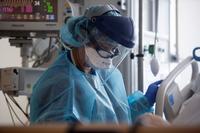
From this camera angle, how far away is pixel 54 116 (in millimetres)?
1368

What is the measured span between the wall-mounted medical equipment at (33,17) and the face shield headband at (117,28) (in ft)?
2.13

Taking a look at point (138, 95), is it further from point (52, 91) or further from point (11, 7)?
point (11, 7)

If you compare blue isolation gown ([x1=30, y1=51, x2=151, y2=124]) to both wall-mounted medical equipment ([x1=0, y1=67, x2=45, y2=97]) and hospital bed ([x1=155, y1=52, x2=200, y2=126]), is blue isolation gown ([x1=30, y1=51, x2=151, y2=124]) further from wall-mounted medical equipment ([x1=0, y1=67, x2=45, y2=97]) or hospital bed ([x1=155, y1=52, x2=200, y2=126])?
wall-mounted medical equipment ([x1=0, y1=67, x2=45, y2=97])

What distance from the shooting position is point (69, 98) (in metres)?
1.43

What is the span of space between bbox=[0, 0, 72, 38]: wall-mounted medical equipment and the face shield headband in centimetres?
65

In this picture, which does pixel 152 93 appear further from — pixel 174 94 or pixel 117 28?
pixel 117 28

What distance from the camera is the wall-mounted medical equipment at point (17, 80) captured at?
206cm

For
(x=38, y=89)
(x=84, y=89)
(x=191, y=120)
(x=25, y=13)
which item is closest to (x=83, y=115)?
(x=84, y=89)

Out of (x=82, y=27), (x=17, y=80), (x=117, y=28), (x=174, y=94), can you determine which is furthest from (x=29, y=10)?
(x=174, y=94)

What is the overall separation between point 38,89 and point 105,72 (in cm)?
47

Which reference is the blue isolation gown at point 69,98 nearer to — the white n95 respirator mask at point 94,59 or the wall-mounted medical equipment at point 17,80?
the white n95 respirator mask at point 94,59

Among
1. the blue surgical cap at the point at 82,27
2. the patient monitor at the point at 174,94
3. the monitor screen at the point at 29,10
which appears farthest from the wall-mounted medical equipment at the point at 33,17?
the patient monitor at the point at 174,94

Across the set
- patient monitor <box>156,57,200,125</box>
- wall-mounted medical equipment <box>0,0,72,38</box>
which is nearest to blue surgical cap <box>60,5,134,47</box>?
patient monitor <box>156,57,200,125</box>

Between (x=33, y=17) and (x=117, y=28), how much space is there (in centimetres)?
81
